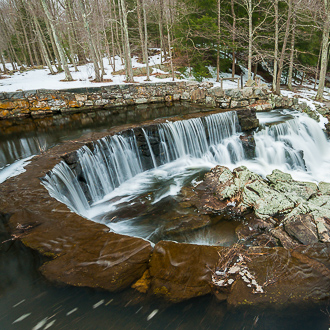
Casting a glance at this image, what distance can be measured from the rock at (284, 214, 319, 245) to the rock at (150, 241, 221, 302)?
242cm

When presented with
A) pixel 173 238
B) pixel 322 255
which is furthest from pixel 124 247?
pixel 322 255

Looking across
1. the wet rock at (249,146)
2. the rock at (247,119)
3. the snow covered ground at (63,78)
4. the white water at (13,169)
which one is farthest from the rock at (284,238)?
the snow covered ground at (63,78)

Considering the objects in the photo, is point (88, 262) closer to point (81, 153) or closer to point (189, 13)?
point (81, 153)

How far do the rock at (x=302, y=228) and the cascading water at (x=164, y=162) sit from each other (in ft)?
9.36

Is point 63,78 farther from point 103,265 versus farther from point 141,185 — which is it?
point 103,265

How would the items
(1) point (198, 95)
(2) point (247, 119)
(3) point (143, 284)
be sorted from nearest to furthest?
(3) point (143, 284) < (2) point (247, 119) < (1) point (198, 95)

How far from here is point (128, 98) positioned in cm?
1420

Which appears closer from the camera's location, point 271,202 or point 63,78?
point 271,202

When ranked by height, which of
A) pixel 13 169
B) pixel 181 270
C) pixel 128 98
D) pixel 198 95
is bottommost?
pixel 181 270

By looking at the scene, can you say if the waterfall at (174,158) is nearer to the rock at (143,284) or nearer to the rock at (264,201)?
the rock at (264,201)

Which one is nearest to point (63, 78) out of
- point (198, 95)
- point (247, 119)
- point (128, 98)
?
point (128, 98)

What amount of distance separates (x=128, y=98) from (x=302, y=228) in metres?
12.4

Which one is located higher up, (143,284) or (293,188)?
(143,284)

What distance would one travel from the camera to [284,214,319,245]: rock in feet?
14.2
